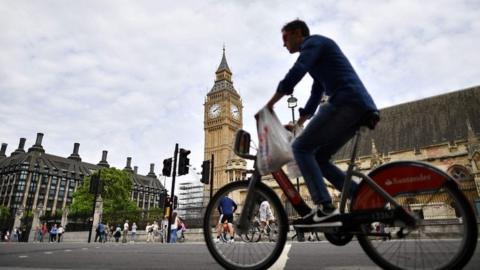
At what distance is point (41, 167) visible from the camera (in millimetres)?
81125

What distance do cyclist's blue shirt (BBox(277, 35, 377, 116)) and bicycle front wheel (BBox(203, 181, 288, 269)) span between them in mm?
919

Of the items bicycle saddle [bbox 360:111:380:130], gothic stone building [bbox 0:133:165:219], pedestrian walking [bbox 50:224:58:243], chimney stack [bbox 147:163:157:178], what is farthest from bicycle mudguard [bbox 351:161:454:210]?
chimney stack [bbox 147:163:157:178]

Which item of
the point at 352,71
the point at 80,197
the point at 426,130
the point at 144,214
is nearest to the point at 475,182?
the point at 426,130

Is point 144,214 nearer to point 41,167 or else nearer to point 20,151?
point 41,167

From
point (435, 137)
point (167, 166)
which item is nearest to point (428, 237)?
point (167, 166)

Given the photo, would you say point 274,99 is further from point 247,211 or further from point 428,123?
point 428,123

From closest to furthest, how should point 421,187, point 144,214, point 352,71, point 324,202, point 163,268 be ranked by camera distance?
1. point 421,187
2. point 324,202
3. point 352,71
4. point 163,268
5. point 144,214

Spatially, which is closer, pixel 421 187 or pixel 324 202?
pixel 421 187

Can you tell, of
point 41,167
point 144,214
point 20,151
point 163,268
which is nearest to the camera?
point 163,268

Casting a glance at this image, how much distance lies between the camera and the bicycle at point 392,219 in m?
2.08

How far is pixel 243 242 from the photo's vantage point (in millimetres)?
Answer: 2896

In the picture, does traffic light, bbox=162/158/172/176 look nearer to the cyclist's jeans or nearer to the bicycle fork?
the bicycle fork

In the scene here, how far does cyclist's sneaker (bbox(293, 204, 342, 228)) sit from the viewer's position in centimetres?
→ 236

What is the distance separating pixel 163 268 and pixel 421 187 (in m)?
2.51
